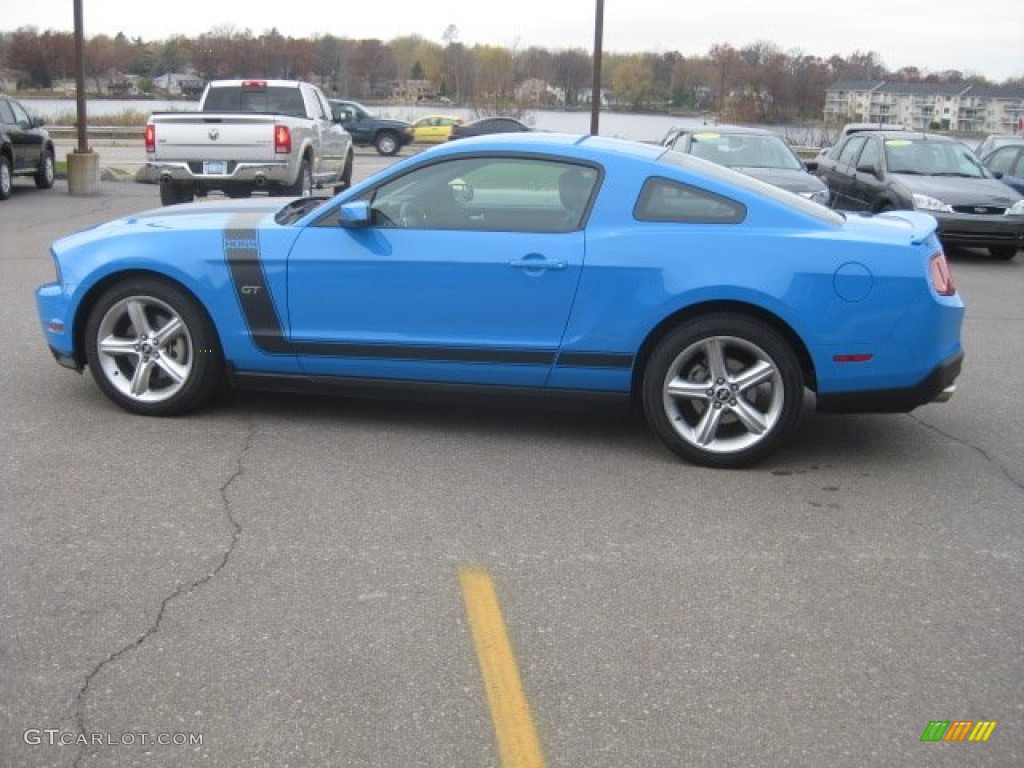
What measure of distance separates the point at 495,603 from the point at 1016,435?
3.65m

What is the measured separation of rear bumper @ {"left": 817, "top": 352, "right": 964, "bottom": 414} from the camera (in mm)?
5391

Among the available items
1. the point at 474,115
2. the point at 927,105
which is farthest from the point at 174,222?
the point at 474,115

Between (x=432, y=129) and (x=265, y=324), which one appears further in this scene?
(x=432, y=129)

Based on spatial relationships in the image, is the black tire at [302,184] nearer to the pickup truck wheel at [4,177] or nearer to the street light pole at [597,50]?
the pickup truck wheel at [4,177]

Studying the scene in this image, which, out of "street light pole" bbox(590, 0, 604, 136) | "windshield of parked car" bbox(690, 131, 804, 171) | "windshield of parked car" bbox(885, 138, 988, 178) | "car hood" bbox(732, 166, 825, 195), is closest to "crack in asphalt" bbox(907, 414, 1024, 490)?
"car hood" bbox(732, 166, 825, 195)

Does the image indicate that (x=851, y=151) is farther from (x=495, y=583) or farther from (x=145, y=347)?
(x=495, y=583)

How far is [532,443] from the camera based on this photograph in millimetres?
5820

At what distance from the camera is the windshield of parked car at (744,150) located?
1515cm

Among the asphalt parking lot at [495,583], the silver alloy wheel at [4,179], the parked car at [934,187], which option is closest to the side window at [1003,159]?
the parked car at [934,187]

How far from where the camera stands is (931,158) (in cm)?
1514

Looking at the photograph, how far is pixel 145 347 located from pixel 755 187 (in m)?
3.22

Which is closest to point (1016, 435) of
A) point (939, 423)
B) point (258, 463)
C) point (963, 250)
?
point (939, 423)

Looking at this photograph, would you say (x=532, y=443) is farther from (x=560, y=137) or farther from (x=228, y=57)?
(x=228, y=57)

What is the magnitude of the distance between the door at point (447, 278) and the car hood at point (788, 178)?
887cm
